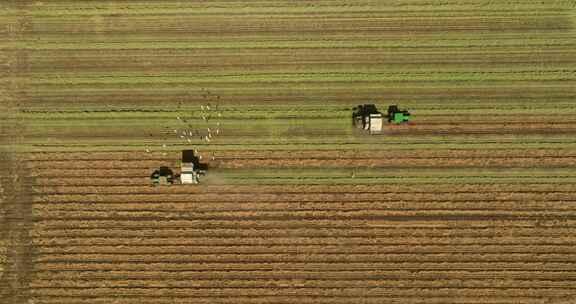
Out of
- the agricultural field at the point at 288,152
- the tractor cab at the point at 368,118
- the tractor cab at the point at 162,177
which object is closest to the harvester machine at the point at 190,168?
the agricultural field at the point at 288,152

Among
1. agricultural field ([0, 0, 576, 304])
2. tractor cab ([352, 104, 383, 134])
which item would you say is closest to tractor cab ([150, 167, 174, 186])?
agricultural field ([0, 0, 576, 304])

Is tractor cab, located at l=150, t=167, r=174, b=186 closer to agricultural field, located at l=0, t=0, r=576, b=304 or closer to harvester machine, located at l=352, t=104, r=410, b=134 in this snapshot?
agricultural field, located at l=0, t=0, r=576, b=304

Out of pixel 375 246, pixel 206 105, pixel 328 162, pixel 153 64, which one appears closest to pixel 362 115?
pixel 328 162

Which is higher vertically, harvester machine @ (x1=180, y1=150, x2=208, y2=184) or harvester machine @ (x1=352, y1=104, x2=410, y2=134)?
harvester machine @ (x1=352, y1=104, x2=410, y2=134)

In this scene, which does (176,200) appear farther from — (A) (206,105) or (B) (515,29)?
(B) (515,29)

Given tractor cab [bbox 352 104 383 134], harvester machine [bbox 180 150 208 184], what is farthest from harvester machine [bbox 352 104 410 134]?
harvester machine [bbox 180 150 208 184]
